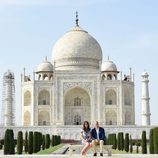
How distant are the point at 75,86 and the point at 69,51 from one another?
4473 mm

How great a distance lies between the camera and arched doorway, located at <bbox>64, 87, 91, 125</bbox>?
42.5 metres

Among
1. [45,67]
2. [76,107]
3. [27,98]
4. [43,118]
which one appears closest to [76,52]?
[45,67]

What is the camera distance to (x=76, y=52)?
147ft

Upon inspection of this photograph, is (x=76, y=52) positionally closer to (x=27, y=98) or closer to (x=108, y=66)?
(x=108, y=66)

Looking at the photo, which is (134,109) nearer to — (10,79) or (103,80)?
(103,80)

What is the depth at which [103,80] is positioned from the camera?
4178 cm

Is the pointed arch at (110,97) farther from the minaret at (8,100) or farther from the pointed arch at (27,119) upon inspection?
the minaret at (8,100)

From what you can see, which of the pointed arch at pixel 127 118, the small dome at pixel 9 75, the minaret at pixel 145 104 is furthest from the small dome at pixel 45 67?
the minaret at pixel 145 104

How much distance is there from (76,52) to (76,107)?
5.03 metres

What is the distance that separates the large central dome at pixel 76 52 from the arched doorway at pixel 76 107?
7.45 feet

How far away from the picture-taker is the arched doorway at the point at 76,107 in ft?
140

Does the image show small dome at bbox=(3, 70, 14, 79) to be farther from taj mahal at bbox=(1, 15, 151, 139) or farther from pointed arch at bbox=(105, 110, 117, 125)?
pointed arch at bbox=(105, 110, 117, 125)

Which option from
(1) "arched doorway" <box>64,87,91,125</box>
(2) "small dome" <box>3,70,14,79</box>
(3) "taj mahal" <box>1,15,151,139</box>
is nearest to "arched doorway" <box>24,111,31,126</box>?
(3) "taj mahal" <box>1,15,151,139</box>

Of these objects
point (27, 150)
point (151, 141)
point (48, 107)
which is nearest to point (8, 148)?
point (27, 150)
